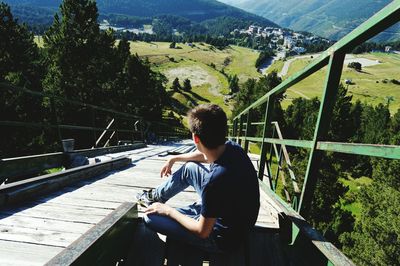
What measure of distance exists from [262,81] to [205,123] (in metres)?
58.6

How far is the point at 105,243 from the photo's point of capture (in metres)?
1.95

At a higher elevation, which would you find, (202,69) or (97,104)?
(202,69)

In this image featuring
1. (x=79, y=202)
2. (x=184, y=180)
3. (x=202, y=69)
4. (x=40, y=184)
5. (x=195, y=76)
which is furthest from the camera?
(x=202, y=69)

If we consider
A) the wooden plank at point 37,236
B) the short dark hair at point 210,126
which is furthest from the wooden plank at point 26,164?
the short dark hair at point 210,126

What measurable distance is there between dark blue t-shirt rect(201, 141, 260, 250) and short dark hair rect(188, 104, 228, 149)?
124mm

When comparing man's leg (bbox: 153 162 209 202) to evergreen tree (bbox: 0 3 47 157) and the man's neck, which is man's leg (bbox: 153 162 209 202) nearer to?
the man's neck

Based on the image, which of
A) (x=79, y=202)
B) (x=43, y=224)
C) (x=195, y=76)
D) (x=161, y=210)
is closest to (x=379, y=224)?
(x=79, y=202)

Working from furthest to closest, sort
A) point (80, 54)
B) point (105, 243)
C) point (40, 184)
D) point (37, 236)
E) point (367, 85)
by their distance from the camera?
point (367, 85) → point (80, 54) → point (40, 184) → point (37, 236) → point (105, 243)

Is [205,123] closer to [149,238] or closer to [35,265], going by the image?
[149,238]

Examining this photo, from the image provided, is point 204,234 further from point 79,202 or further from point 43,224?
point 79,202

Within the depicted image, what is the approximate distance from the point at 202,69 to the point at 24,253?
13362cm

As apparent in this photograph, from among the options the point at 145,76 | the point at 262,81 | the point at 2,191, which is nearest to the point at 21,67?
the point at 145,76

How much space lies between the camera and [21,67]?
26.9 meters

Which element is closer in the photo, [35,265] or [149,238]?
[35,265]
